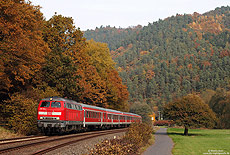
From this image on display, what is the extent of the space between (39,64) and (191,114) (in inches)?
852

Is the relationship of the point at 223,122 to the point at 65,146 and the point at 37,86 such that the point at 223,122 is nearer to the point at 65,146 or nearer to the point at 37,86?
the point at 37,86

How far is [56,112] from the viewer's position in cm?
2802

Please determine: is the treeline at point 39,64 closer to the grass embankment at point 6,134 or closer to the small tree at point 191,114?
the grass embankment at point 6,134

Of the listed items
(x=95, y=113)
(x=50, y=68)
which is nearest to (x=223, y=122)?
(x=95, y=113)

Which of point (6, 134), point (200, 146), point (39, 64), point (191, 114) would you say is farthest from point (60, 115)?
point (191, 114)

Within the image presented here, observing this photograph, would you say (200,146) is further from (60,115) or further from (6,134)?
(6,134)

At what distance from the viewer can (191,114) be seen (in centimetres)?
4172

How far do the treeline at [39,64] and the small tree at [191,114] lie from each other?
1438cm

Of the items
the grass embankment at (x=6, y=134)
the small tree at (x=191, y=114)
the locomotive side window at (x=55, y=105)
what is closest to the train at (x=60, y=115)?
the locomotive side window at (x=55, y=105)

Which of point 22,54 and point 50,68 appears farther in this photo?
point 50,68

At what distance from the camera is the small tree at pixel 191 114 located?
1624 inches

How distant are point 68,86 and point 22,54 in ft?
42.3

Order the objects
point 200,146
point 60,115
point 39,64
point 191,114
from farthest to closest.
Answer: point 191,114 < point 39,64 < point 60,115 < point 200,146

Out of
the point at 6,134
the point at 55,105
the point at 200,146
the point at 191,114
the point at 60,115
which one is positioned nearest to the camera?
the point at 200,146
